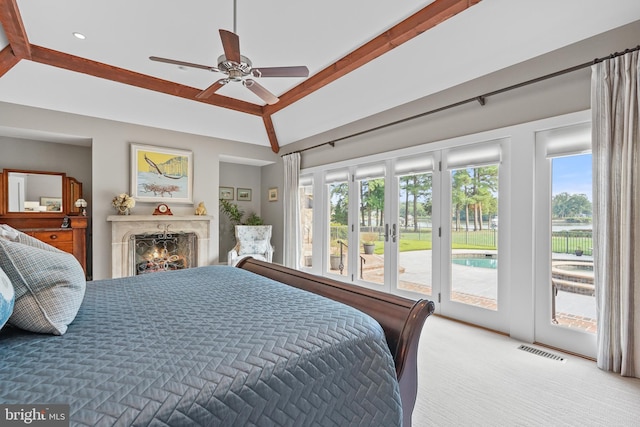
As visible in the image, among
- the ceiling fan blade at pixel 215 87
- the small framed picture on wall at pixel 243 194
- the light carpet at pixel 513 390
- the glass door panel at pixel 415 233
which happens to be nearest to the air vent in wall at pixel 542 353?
the light carpet at pixel 513 390

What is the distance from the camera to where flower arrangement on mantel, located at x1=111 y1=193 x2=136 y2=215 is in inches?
173

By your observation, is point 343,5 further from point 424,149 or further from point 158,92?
point 158,92

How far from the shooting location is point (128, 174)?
458 centimetres

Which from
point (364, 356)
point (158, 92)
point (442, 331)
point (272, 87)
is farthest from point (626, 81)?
point (158, 92)

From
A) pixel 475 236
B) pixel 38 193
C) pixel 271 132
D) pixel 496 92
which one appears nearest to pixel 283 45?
pixel 496 92

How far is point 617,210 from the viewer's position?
220 cm

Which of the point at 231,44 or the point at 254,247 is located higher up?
the point at 231,44

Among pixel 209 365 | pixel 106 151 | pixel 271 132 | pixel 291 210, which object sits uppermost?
pixel 271 132

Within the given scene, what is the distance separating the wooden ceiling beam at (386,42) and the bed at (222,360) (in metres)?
2.53

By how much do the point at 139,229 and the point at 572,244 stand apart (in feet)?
17.9

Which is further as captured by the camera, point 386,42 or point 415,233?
point 415,233

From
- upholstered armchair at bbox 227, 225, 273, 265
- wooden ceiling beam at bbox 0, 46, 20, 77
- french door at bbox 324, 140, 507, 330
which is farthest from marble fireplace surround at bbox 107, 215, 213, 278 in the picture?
french door at bbox 324, 140, 507, 330

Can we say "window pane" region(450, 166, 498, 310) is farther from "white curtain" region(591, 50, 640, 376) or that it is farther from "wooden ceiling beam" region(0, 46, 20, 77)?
"wooden ceiling beam" region(0, 46, 20, 77)

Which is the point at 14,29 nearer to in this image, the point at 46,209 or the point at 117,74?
the point at 117,74
